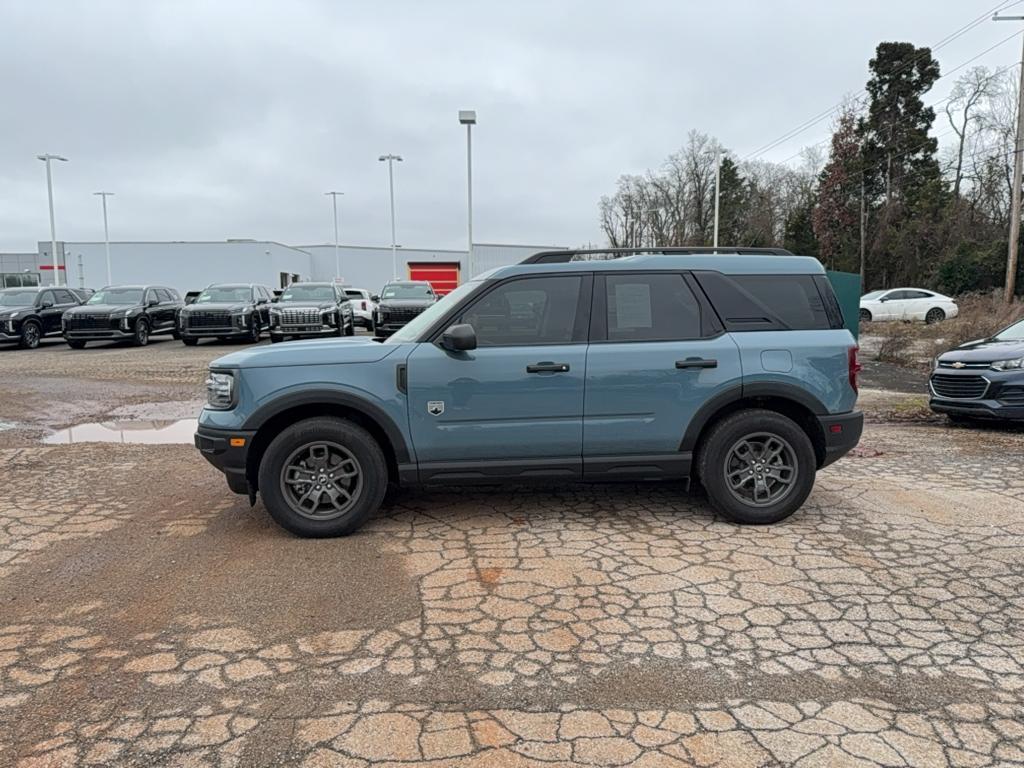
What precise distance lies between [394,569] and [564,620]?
1.19m

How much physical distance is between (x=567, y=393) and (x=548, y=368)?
22 centimetres

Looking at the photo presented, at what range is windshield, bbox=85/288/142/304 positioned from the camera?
20984mm

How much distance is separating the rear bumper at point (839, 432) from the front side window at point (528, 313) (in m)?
1.95

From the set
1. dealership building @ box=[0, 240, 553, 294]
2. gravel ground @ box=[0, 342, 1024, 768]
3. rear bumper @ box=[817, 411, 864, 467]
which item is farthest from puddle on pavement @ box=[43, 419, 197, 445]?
dealership building @ box=[0, 240, 553, 294]

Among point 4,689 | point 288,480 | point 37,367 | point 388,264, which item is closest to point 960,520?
point 288,480

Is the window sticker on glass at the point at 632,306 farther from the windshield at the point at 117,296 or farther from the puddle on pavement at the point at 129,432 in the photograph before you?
the windshield at the point at 117,296

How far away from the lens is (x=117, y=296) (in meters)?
21.2

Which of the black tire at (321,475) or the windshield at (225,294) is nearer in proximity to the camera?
the black tire at (321,475)

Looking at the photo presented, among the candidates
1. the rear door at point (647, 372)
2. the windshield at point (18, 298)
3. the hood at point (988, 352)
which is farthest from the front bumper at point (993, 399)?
the windshield at point (18, 298)

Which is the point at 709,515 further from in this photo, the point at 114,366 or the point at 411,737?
the point at 114,366

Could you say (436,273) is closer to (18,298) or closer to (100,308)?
(18,298)

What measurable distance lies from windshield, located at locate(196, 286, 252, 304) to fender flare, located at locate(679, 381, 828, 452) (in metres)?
18.5

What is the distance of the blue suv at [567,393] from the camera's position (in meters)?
4.83

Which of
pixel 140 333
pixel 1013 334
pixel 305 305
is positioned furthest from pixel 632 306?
pixel 140 333
